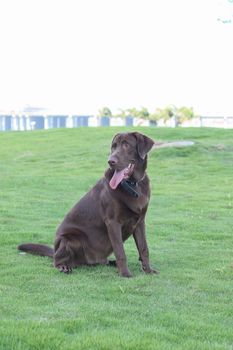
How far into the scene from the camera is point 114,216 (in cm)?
725

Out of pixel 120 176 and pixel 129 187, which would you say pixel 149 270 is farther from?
pixel 120 176

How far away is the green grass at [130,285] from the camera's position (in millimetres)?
4852

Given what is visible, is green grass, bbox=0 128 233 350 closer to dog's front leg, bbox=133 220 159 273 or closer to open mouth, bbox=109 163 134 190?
dog's front leg, bbox=133 220 159 273

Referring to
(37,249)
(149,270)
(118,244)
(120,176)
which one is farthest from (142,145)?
(37,249)

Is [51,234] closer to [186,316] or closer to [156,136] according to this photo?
[186,316]

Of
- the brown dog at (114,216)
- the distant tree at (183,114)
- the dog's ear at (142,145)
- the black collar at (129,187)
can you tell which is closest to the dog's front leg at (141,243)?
the brown dog at (114,216)

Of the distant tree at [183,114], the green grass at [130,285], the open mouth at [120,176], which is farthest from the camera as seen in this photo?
the distant tree at [183,114]

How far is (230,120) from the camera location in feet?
192

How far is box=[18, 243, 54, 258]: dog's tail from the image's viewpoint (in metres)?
8.14

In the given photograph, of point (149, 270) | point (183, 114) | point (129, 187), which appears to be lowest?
point (183, 114)

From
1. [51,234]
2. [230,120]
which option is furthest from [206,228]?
[230,120]

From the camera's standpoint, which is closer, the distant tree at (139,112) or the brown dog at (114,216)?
the brown dog at (114,216)

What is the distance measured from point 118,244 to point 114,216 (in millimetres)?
305

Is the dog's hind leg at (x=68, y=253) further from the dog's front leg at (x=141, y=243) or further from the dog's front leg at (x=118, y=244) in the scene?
the dog's front leg at (x=141, y=243)
